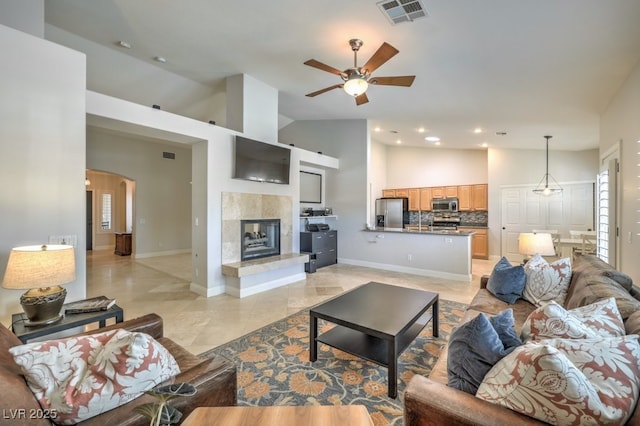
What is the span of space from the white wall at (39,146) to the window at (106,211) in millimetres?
8377

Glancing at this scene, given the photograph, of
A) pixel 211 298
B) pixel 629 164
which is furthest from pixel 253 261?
pixel 629 164

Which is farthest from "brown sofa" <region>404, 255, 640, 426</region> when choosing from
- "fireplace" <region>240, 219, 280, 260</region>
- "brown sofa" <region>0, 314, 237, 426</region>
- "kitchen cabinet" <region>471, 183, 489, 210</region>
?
"kitchen cabinet" <region>471, 183, 489, 210</region>

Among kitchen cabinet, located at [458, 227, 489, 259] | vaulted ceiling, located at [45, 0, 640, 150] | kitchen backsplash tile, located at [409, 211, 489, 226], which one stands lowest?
kitchen cabinet, located at [458, 227, 489, 259]

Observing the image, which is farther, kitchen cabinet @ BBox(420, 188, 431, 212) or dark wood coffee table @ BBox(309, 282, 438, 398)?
kitchen cabinet @ BBox(420, 188, 431, 212)

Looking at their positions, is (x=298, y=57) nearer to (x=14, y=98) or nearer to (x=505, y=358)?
(x=14, y=98)

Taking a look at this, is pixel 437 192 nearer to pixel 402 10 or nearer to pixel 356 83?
pixel 356 83

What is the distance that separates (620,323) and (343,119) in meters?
6.22

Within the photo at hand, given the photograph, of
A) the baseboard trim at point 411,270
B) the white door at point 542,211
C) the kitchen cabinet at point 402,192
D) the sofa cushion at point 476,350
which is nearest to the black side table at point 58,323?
the sofa cushion at point 476,350

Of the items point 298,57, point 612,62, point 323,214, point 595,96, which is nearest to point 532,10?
point 612,62

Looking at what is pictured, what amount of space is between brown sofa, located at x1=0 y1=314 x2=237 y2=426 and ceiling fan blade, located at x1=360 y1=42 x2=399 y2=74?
9.07ft

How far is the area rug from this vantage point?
1.99 metres

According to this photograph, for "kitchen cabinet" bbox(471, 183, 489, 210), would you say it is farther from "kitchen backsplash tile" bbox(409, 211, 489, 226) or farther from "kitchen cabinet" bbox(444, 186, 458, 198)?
"kitchen cabinet" bbox(444, 186, 458, 198)

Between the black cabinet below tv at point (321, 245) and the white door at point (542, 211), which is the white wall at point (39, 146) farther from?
the white door at point (542, 211)

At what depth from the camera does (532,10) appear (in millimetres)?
2311
